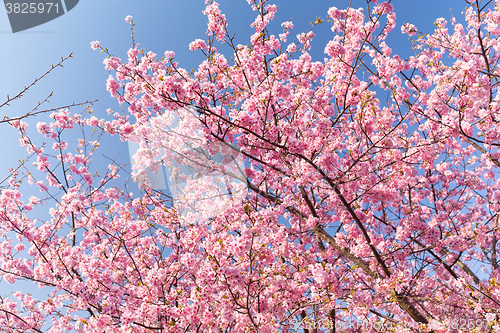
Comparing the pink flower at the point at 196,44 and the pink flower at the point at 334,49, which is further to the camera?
the pink flower at the point at 196,44

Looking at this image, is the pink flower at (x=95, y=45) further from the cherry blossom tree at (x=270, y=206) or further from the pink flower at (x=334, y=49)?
the pink flower at (x=334, y=49)

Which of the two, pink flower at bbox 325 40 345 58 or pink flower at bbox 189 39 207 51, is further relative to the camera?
pink flower at bbox 189 39 207 51

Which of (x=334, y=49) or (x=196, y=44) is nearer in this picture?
(x=334, y=49)

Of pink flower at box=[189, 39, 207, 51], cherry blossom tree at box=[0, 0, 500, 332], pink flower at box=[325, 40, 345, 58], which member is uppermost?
pink flower at box=[189, 39, 207, 51]

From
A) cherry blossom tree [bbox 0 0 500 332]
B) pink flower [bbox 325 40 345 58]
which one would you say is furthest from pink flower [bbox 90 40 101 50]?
pink flower [bbox 325 40 345 58]

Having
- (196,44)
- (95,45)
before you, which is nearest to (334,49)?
(196,44)

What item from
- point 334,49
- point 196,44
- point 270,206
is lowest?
point 270,206

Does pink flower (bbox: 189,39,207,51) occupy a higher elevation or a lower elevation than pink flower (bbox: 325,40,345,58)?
higher

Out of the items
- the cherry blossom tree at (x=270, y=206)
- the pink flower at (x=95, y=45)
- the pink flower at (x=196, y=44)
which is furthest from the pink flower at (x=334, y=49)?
the pink flower at (x=95, y=45)

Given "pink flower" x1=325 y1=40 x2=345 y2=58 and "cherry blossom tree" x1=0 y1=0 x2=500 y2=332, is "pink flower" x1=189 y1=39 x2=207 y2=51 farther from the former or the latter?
"pink flower" x1=325 y1=40 x2=345 y2=58

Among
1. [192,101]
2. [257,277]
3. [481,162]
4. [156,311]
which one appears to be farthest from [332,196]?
[481,162]

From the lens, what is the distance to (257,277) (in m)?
5.32

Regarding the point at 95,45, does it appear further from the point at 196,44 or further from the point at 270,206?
the point at 270,206

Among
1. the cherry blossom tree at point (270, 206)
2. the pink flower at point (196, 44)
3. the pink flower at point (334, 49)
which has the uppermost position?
the pink flower at point (196, 44)
